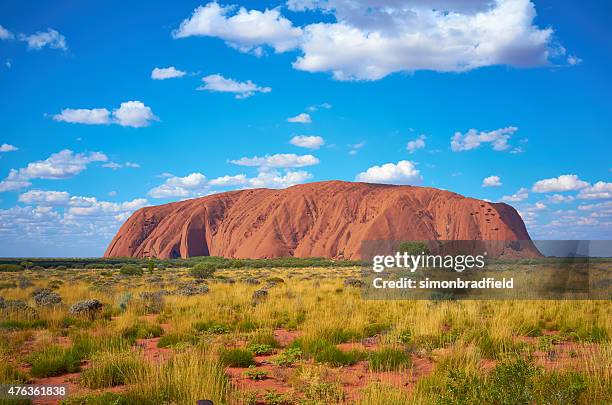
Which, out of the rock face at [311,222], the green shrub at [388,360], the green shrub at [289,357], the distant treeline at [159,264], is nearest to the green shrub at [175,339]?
the green shrub at [289,357]

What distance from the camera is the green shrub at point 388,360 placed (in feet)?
23.0

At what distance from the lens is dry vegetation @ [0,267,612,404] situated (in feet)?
16.8

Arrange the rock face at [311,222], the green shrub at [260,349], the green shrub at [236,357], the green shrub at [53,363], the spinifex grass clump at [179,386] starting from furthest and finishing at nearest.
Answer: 1. the rock face at [311,222]
2. the green shrub at [260,349]
3. the green shrub at [236,357]
4. the green shrub at [53,363]
5. the spinifex grass clump at [179,386]

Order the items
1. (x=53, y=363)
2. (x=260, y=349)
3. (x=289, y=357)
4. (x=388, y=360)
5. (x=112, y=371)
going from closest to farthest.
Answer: (x=112, y=371) < (x=388, y=360) < (x=53, y=363) < (x=289, y=357) < (x=260, y=349)

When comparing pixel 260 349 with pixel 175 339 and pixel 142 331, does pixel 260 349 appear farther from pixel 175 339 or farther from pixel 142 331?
pixel 142 331

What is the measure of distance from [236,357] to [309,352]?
54.1 inches

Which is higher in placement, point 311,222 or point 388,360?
point 311,222

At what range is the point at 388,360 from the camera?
23.5ft

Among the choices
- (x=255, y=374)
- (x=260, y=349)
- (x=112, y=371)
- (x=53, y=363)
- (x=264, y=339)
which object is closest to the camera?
(x=112, y=371)

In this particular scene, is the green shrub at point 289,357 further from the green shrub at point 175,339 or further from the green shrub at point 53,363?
the green shrub at point 53,363

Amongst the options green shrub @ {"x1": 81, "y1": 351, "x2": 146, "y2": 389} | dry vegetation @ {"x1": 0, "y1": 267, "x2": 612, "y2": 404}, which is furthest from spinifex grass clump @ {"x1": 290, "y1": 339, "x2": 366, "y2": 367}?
green shrub @ {"x1": 81, "y1": 351, "x2": 146, "y2": 389}

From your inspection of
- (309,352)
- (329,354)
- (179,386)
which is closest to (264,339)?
(309,352)

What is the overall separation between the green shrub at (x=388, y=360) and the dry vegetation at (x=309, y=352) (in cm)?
3

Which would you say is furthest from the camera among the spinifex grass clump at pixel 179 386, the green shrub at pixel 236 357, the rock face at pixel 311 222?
the rock face at pixel 311 222
